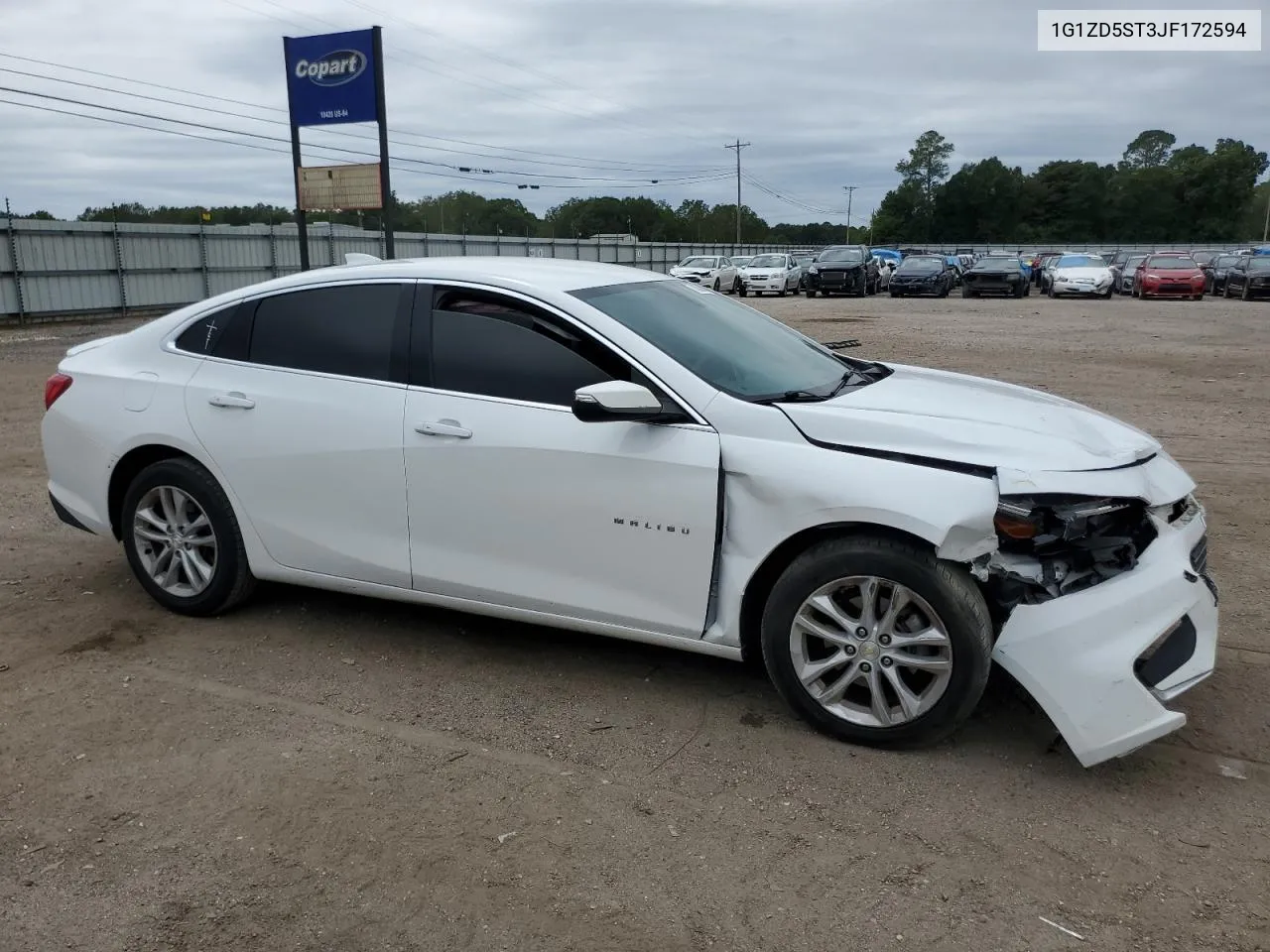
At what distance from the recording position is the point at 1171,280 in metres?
32.5

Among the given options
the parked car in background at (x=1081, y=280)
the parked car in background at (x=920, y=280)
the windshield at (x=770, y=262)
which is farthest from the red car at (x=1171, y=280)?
the windshield at (x=770, y=262)

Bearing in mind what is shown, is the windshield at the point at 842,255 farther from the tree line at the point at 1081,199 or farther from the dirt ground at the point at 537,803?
the tree line at the point at 1081,199

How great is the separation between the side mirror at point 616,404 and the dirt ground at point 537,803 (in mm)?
1152

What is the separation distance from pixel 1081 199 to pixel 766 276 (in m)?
91.3

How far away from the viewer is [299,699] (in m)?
4.14

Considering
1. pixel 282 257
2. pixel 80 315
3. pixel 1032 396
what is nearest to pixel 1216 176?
pixel 282 257

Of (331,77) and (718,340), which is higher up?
(331,77)

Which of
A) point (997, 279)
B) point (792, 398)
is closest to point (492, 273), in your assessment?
point (792, 398)

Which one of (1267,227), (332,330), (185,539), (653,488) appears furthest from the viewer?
(1267,227)

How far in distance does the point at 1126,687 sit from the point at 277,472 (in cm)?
344

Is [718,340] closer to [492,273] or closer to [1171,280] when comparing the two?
[492,273]

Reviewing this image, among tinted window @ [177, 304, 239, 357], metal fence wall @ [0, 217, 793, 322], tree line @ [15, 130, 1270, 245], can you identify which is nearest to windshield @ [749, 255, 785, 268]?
metal fence wall @ [0, 217, 793, 322]

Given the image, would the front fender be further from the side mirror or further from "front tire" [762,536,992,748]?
the side mirror

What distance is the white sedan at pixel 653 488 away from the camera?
11.2 feet
